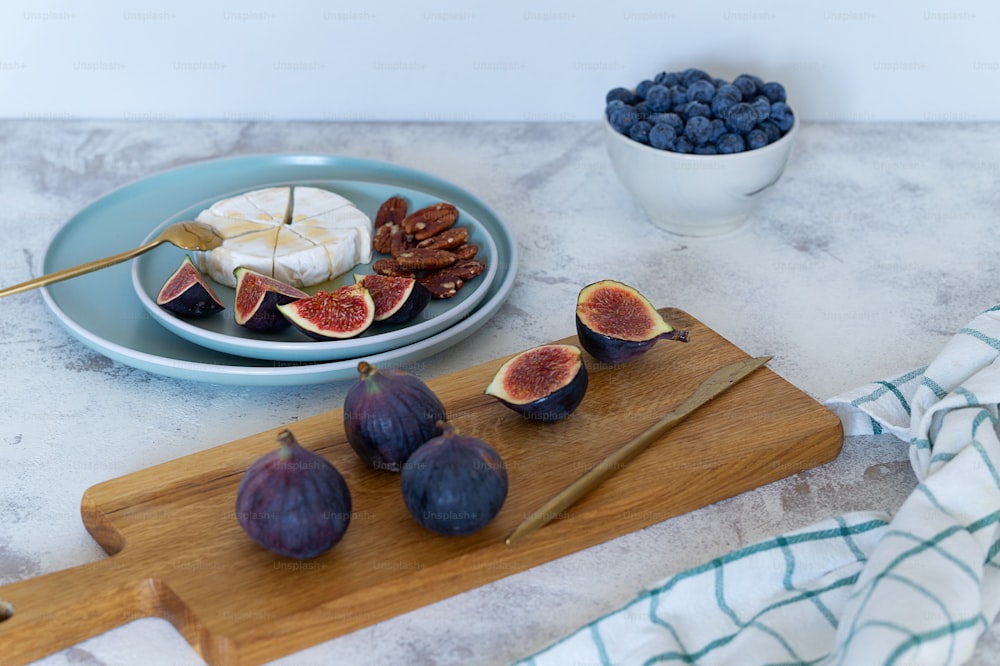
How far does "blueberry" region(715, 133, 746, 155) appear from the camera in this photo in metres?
1.89

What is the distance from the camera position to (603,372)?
1.54 m

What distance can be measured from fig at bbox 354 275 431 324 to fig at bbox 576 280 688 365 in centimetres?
28

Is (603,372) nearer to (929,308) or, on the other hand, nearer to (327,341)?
(327,341)

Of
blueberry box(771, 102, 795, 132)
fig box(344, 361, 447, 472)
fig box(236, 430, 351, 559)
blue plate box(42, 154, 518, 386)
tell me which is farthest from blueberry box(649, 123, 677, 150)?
fig box(236, 430, 351, 559)

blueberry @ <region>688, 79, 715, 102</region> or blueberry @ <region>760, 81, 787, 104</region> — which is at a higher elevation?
blueberry @ <region>688, 79, 715, 102</region>

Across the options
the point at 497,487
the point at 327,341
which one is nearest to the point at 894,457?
the point at 497,487

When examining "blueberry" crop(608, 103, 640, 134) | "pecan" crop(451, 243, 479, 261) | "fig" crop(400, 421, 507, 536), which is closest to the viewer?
"fig" crop(400, 421, 507, 536)

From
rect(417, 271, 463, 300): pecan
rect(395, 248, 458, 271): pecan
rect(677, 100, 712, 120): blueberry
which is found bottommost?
rect(417, 271, 463, 300): pecan

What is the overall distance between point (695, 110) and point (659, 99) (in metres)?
0.08

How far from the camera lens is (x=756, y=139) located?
6.23 ft

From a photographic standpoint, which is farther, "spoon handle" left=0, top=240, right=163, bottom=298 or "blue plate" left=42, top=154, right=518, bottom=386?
"spoon handle" left=0, top=240, right=163, bottom=298

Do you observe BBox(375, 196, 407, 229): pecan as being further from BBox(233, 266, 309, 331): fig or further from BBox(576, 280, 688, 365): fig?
BBox(576, 280, 688, 365): fig

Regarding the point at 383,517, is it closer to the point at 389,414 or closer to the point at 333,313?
the point at 389,414

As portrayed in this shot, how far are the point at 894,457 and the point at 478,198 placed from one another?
97 cm
